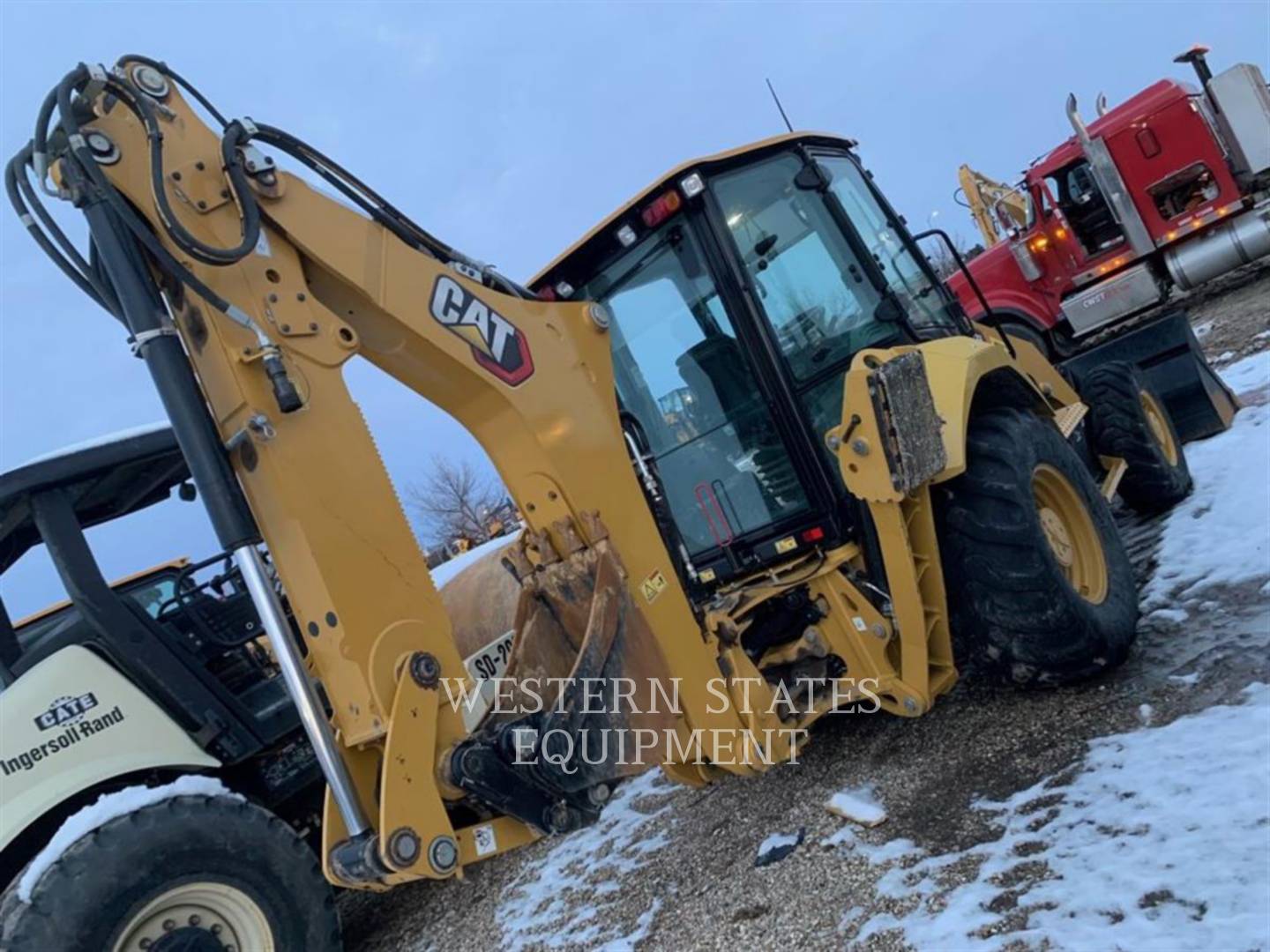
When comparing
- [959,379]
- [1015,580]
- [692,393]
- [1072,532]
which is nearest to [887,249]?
[959,379]

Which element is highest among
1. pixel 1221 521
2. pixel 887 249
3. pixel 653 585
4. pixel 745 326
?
pixel 887 249

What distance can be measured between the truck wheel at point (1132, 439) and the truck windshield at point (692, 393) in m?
2.48

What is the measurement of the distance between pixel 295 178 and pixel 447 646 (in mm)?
1366

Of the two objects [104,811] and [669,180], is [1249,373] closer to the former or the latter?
[669,180]

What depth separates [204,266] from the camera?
2.29 meters

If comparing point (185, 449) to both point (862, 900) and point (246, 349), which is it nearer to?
point (246, 349)

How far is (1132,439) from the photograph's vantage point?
193 inches

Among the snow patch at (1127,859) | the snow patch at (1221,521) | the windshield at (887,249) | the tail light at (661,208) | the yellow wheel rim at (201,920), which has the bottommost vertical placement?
the snow patch at (1127,859)

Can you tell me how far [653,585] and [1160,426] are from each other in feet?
13.3

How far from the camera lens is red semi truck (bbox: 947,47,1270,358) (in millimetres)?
10086

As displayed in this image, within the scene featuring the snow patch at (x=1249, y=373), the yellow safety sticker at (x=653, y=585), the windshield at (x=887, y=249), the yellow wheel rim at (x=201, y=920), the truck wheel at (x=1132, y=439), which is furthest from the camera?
the snow patch at (x=1249, y=373)

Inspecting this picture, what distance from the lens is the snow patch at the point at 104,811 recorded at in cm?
322

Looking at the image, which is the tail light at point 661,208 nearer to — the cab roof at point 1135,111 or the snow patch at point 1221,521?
the snow patch at point 1221,521

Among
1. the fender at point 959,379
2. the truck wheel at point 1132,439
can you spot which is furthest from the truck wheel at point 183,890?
the truck wheel at point 1132,439
